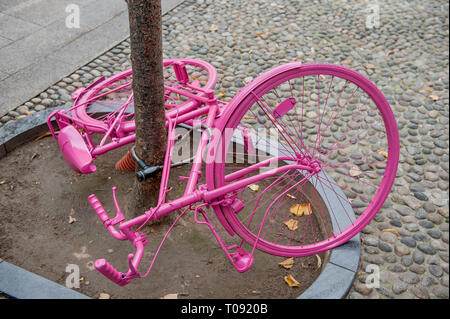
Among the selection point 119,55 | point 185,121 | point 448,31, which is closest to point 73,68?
point 119,55

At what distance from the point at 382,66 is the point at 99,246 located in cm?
385

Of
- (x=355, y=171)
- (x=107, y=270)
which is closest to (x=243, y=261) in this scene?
(x=107, y=270)

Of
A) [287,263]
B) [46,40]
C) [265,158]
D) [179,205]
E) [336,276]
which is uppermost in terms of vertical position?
[179,205]

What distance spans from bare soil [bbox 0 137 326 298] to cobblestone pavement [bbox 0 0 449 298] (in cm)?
66

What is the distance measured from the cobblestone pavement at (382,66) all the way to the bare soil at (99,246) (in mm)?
658

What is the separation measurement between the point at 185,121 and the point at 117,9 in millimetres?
3528

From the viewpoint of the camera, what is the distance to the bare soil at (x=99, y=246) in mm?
3068

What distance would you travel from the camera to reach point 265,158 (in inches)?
153

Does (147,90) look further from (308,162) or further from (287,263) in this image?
(287,263)

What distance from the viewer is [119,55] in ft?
17.3

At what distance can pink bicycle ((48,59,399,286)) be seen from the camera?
8.59 feet

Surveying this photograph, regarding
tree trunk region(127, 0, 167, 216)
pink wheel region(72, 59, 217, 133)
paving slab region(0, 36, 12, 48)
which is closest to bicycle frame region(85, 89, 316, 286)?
tree trunk region(127, 0, 167, 216)

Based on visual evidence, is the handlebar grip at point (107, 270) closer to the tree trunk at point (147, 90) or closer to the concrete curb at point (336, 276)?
the concrete curb at point (336, 276)
